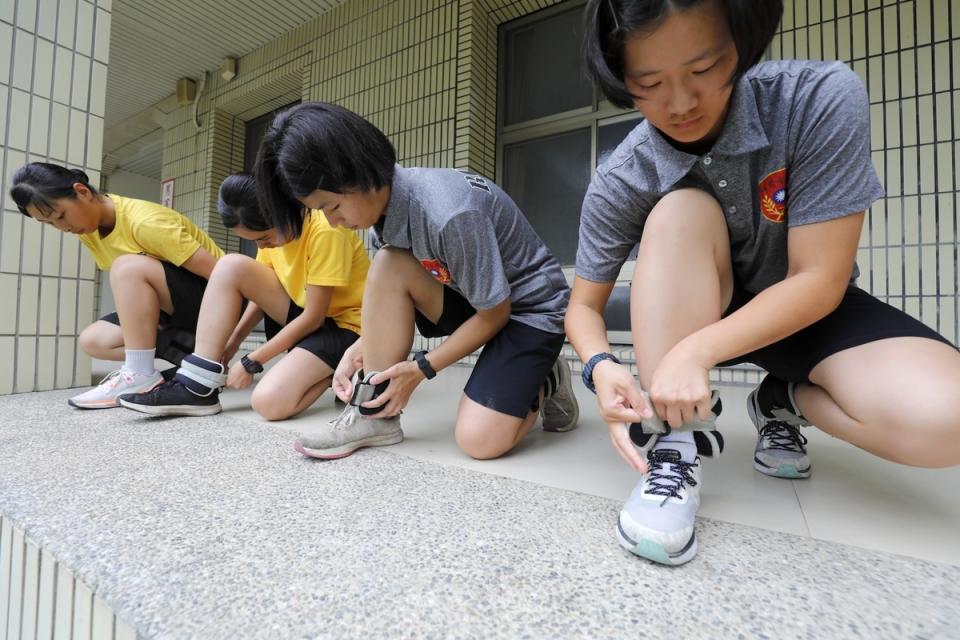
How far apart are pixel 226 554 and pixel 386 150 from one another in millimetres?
712

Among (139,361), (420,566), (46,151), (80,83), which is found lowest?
(420,566)

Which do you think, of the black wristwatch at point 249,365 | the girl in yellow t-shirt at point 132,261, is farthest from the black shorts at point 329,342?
the girl in yellow t-shirt at point 132,261

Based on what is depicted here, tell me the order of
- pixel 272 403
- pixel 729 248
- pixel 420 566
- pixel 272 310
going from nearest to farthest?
1. pixel 420 566
2. pixel 729 248
3. pixel 272 403
4. pixel 272 310

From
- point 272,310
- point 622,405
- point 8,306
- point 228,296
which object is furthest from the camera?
point 8,306

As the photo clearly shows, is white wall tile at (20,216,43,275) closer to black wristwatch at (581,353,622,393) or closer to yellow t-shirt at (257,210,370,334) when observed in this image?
yellow t-shirt at (257,210,370,334)

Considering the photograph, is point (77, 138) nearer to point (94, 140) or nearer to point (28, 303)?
point (94, 140)

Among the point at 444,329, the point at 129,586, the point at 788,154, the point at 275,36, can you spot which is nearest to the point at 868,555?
the point at 788,154

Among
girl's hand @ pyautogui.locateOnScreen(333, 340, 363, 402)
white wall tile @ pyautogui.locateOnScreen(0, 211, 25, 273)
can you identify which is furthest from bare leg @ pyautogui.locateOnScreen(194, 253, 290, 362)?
white wall tile @ pyautogui.locateOnScreen(0, 211, 25, 273)

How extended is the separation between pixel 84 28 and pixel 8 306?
1053mm

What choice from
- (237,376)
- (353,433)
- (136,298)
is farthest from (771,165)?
(136,298)

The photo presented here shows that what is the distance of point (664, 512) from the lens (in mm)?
506

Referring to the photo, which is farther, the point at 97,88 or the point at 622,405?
the point at 97,88

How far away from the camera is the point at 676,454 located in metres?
0.58

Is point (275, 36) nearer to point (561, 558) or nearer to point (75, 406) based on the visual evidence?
point (75, 406)
